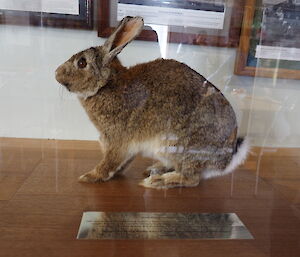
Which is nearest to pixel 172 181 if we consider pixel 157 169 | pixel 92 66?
pixel 157 169

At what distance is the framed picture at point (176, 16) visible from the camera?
77 centimetres

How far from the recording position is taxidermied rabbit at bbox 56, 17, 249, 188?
698 mm

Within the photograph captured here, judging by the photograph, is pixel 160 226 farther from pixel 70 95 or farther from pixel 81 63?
pixel 70 95

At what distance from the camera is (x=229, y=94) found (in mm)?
899

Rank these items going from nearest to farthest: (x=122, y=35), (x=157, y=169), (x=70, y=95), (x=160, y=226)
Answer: (x=160, y=226), (x=122, y=35), (x=157, y=169), (x=70, y=95)

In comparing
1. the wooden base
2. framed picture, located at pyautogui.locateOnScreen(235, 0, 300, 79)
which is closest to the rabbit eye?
the wooden base

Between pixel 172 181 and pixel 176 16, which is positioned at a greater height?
pixel 176 16

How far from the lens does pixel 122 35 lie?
693 millimetres

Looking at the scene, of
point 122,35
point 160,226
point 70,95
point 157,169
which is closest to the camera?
point 160,226

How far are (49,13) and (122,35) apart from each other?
0.22 meters

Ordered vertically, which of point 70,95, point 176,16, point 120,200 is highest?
point 176,16

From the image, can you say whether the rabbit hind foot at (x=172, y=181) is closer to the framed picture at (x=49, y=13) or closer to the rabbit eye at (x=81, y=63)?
the rabbit eye at (x=81, y=63)

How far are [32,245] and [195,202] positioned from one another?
333 millimetres

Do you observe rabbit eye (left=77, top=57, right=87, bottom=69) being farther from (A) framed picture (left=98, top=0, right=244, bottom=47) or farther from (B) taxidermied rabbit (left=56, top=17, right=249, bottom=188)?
(A) framed picture (left=98, top=0, right=244, bottom=47)
